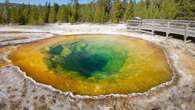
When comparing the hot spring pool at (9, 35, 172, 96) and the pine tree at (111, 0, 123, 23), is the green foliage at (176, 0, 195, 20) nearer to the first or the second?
the hot spring pool at (9, 35, 172, 96)

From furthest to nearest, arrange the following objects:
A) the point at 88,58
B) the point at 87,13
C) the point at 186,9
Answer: the point at 87,13 → the point at 186,9 → the point at 88,58

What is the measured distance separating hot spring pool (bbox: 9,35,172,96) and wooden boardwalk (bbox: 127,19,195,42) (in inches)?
99.1

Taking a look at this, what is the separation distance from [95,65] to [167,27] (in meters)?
9.99

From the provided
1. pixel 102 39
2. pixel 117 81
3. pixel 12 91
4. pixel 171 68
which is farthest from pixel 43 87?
pixel 102 39

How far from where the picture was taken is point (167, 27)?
21.8 metres

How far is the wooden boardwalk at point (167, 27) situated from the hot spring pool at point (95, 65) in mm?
2518

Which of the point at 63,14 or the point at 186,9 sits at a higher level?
the point at 63,14

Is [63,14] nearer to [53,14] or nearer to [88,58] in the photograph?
[53,14]

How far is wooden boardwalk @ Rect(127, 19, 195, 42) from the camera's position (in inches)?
707

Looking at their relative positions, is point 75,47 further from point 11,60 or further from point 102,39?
point 11,60

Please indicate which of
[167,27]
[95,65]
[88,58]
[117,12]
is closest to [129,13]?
[117,12]

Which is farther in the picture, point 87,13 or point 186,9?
point 87,13

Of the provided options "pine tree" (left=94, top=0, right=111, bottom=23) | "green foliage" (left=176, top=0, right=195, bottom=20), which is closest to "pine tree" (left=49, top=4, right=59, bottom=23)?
"pine tree" (left=94, top=0, right=111, bottom=23)

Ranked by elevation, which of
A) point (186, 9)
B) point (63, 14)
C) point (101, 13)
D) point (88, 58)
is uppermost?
point (101, 13)
